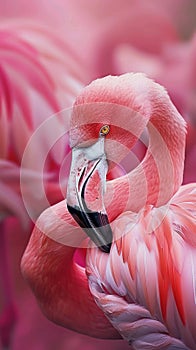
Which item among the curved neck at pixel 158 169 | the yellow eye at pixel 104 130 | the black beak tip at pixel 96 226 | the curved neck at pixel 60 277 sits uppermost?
the yellow eye at pixel 104 130

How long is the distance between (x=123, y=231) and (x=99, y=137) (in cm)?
15

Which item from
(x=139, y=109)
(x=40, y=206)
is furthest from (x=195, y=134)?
(x=40, y=206)

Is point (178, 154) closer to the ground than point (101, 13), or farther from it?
closer to the ground

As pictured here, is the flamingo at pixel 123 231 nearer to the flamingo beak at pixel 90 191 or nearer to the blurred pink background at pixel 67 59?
the flamingo beak at pixel 90 191

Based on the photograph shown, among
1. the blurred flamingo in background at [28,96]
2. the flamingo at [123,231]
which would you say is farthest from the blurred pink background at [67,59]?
the flamingo at [123,231]

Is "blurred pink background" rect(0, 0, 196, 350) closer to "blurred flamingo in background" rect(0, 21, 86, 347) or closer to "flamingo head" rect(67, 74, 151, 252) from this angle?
"blurred flamingo in background" rect(0, 21, 86, 347)

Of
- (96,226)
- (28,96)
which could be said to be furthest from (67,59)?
(96,226)

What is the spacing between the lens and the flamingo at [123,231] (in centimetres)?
85

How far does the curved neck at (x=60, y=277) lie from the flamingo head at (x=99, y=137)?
7 cm

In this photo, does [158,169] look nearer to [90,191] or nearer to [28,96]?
[90,191]

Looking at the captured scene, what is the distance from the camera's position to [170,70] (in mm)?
1063

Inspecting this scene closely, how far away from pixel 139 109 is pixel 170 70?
8.0 inches

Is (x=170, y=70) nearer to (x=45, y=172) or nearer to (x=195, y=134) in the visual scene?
(x=195, y=134)

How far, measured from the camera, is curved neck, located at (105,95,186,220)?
3.03 feet
